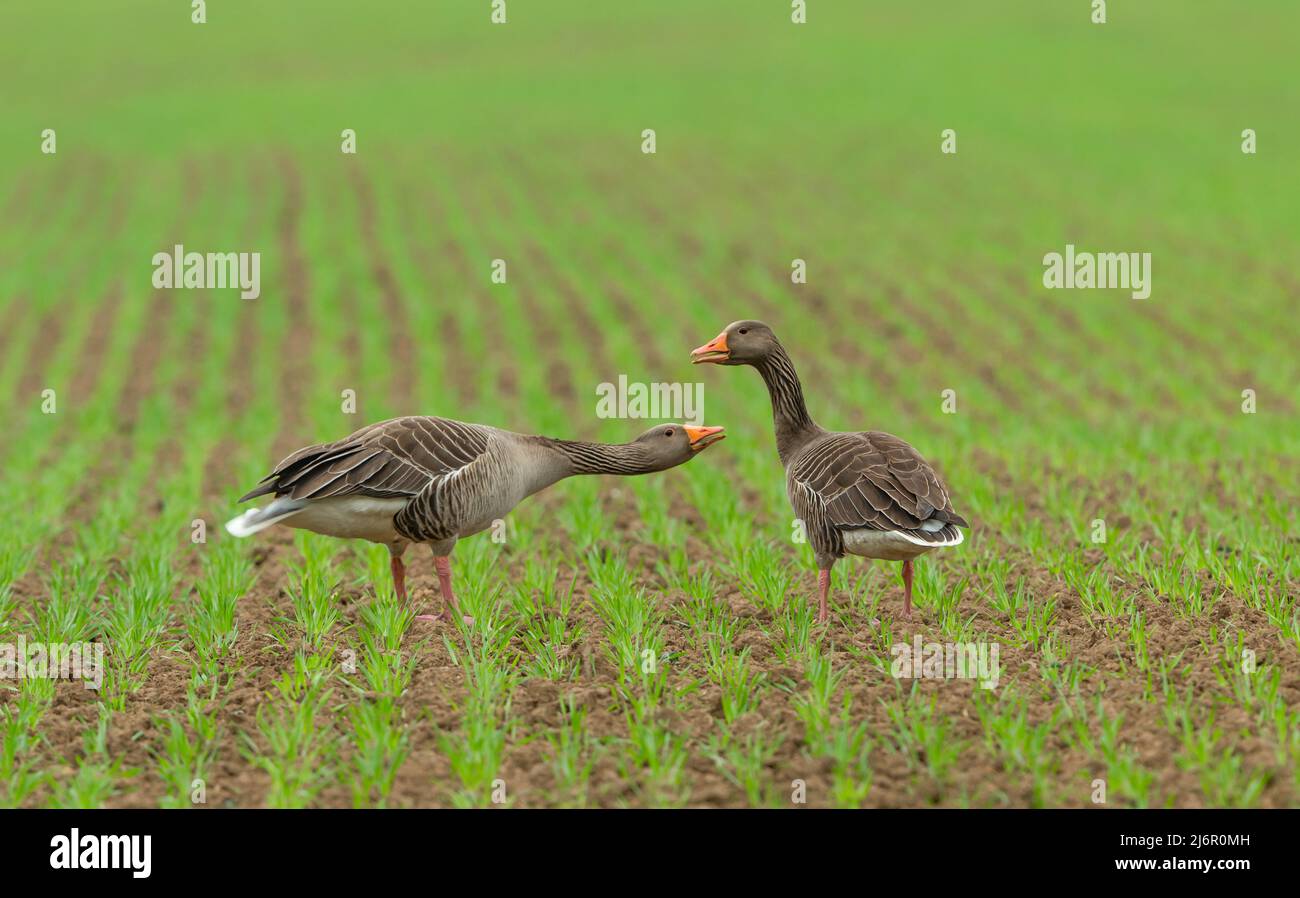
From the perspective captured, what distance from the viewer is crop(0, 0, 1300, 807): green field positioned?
7062mm

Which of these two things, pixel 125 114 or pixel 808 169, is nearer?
pixel 808 169

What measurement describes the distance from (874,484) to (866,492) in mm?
86

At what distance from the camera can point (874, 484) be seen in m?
8.39

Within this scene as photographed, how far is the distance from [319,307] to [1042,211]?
64.1ft

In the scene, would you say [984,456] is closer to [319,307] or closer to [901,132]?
[319,307]

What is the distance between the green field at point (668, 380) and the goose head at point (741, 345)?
1.78 metres

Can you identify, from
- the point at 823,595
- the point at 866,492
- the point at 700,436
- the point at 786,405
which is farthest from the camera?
the point at 786,405

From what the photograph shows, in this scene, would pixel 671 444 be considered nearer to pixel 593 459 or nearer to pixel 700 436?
pixel 700 436

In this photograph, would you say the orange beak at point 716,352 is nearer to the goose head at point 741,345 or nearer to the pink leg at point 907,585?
the goose head at point 741,345

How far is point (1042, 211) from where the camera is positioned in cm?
3412

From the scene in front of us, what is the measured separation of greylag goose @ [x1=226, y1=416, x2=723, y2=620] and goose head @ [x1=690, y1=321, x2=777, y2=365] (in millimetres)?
622

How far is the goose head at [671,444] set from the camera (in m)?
8.91

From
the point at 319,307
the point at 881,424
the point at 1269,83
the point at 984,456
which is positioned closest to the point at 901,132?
the point at 1269,83

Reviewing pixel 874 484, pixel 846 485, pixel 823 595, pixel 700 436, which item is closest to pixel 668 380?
pixel 700 436
